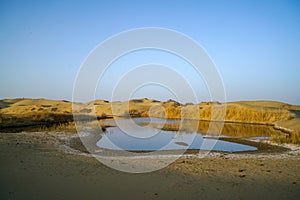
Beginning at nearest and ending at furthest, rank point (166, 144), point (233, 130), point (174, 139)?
point (166, 144), point (174, 139), point (233, 130)

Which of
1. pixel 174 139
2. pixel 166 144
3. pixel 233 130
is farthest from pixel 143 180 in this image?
pixel 233 130

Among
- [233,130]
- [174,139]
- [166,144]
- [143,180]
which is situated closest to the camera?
[143,180]

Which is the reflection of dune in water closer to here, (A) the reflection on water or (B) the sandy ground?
(A) the reflection on water

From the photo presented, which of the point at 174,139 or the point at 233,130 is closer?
the point at 174,139

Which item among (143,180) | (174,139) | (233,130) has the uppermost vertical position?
(233,130)

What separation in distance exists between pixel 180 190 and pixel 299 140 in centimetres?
1415

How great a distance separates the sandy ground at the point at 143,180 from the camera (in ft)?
20.0

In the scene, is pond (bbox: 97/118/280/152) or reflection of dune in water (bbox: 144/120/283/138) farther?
reflection of dune in water (bbox: 144/120/283/138)

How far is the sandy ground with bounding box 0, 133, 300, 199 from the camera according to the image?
6090 millimetres

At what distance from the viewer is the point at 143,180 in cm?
729

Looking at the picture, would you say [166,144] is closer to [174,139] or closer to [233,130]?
[174,139]

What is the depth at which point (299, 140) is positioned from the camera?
16.7 m

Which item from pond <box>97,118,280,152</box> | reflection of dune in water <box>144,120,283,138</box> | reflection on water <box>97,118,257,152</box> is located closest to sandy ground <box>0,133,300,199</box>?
reflection on water <box>97,118,257,152</box>

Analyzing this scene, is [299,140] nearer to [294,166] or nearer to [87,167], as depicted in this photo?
[294,166]
